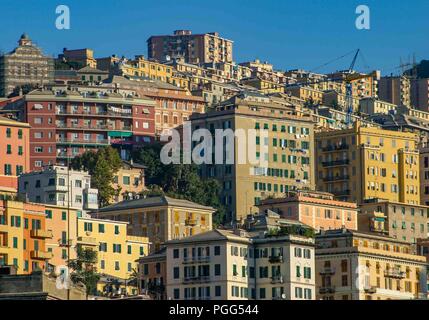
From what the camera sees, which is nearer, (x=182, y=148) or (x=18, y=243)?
(x=18, y=243)

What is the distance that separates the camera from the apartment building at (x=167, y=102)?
184000mm

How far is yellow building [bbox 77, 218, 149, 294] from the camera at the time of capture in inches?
4697

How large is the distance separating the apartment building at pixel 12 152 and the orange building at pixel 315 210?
20296 millimetres

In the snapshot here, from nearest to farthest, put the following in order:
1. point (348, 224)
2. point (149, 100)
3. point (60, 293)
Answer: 1. point (60, 293)
2. point (348, 224)
3. point (149, 100)

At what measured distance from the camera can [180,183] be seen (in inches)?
6093

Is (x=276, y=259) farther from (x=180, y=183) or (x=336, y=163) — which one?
(x=336, y=163)

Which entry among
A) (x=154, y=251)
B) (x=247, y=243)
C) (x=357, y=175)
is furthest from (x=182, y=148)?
(x=247, y=243)

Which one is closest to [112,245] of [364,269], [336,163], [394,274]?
[364,269]

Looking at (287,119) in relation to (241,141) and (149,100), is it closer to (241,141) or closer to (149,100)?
(241,141)

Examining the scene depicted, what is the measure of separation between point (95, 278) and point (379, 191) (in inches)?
2557

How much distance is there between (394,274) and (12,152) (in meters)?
39.3

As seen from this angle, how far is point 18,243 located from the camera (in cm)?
10406

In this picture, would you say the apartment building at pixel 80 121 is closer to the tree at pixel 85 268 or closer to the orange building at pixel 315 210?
the orange building at pixel 315 210

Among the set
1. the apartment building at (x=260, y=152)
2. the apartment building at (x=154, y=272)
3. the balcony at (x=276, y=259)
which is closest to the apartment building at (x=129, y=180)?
the apartment building at (x=260, y=152)
